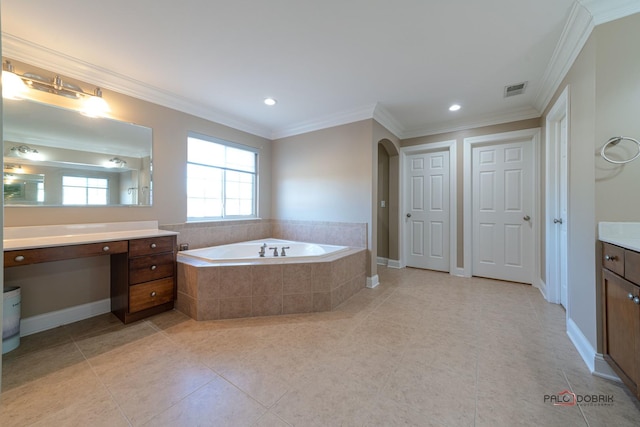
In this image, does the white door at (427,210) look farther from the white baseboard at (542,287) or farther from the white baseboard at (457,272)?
the white baseboard at (542,287)

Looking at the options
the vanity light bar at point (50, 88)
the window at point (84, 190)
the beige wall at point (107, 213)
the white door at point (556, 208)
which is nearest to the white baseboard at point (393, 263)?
the white door at point (556, 208)

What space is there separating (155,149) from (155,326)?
181 centimetres

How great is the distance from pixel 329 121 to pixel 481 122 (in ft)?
6.73

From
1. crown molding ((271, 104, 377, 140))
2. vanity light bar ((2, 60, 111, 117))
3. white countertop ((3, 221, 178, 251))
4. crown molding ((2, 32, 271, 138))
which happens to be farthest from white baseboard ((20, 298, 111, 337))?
crown molding ((271, 104, 377, 140))

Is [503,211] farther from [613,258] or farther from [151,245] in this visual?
[151,245]

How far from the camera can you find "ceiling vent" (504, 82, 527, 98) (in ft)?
8.79

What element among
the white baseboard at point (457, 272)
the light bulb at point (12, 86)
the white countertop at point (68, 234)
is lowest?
the white baseboard at point (457, 272)

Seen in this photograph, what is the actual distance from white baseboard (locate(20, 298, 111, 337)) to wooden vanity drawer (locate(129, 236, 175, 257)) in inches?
28.4

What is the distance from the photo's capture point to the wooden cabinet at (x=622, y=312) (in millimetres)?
1352

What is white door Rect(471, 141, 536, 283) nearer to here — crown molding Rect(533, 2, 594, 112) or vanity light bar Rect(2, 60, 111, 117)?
crown molding Rect(533, 2, 594, 112)

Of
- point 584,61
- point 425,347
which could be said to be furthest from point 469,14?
point 425,347

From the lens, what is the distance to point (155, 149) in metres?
2.85

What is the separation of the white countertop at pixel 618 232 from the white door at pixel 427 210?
2224 millimetres

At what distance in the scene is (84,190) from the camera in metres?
2.41
